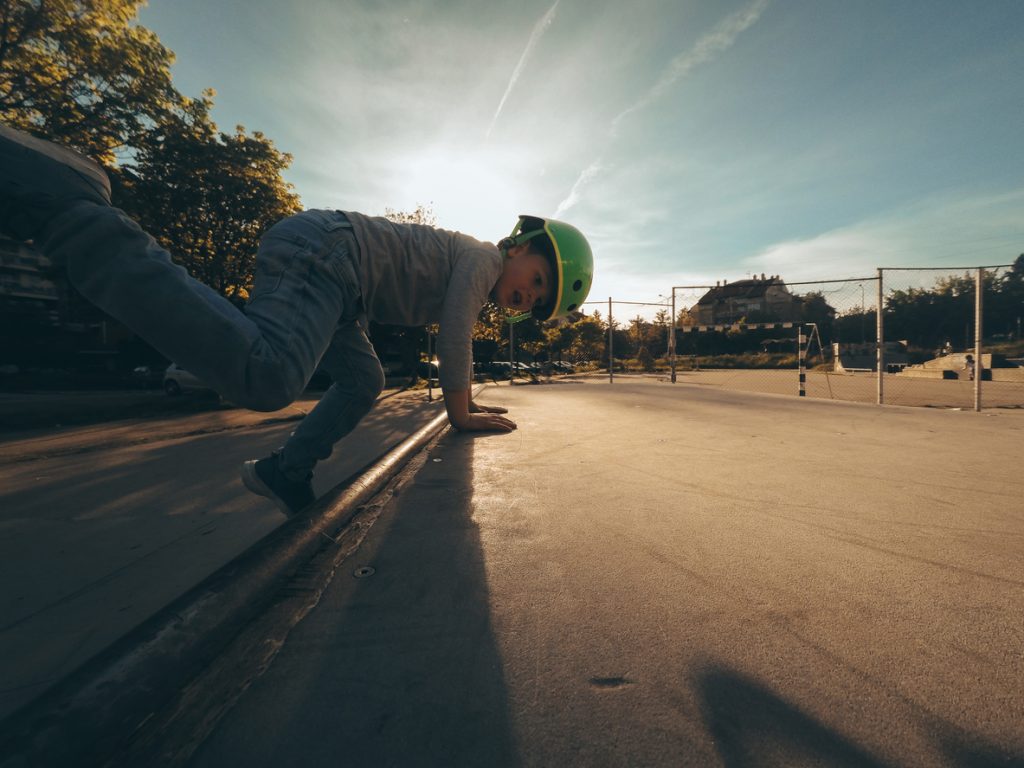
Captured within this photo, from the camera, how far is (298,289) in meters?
1.52

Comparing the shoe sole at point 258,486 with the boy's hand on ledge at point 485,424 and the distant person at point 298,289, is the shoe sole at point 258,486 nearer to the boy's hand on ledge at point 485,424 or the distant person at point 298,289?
the distant person at point 298,289

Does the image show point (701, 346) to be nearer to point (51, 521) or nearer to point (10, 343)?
point (51, 521)

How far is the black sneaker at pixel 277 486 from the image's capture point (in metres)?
1.68

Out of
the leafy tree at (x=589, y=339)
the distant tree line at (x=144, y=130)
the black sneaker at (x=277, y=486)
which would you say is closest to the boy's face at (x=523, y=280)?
the black sneaker at (x=277, y=486)

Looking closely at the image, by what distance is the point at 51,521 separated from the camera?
1.70 meters

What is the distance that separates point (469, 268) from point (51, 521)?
1.96 meters

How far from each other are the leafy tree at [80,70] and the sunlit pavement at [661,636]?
34.7 ft

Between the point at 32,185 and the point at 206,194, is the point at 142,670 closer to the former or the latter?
the point at 32,185

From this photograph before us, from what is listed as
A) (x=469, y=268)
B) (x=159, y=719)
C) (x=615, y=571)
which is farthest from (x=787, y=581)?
(x=469, y=268)

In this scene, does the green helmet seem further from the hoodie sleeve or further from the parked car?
the parked car

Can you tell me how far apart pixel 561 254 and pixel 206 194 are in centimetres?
1142

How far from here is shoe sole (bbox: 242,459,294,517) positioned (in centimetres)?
168

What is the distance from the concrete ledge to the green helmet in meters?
1.80

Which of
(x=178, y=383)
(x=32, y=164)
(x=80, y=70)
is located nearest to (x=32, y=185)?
(x=32, y=164)
